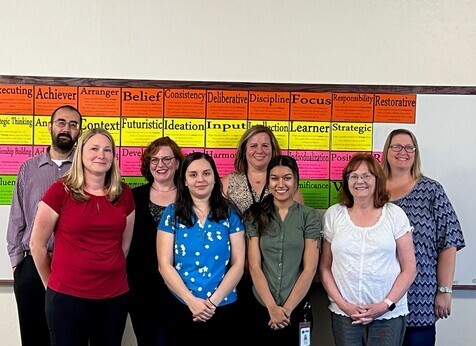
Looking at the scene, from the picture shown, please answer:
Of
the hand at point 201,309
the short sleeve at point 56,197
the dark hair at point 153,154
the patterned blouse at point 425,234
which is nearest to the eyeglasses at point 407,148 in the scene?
the patterned blouse at point 425,234

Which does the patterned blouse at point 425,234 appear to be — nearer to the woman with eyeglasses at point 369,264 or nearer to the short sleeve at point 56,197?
the woman with eyeglasses at point 369,264

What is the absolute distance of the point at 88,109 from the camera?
3.01 metres

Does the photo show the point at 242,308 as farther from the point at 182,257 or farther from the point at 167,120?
the point at 167,120

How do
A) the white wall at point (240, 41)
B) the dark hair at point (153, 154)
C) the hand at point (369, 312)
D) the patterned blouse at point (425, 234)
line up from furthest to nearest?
the white wall at point (240, 41) → the dark hair at point (153, 154) → the patterned blouse at point (425, 234) → the hand at point (369, 312)

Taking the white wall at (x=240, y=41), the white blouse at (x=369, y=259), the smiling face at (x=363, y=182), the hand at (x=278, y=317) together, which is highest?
the white wall at (x=240, y=41)

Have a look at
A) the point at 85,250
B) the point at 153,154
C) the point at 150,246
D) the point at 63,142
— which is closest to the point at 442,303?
the point at 150,246

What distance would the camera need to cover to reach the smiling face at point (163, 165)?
2.66 meters

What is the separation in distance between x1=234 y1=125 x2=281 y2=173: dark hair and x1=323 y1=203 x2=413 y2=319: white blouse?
0.61m

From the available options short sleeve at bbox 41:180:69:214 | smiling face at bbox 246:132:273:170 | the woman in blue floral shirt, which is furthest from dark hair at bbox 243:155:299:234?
short sleeve at bbox 41:180:69:214

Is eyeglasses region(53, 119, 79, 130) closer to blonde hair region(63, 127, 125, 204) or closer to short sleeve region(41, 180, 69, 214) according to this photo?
blonde hair region(63, 127, 125, 204)

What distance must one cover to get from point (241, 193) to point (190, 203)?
0.43 metres

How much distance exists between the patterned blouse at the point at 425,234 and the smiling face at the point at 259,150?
73 centimetres

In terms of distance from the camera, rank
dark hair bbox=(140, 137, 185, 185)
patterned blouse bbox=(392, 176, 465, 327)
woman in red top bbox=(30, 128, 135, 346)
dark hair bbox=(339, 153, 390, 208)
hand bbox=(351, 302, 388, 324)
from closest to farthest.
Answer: woman in red top bbox=(30, 128, 135, 346), hand bbox=(351, 302, 388, 324), dark hair bbox=(339, 153, 390, 208), patterned blouse bbox=(392, 176, 465, 327), dark hair bbox=(140, 137, 185, 185)

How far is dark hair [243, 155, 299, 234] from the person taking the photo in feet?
8.18
